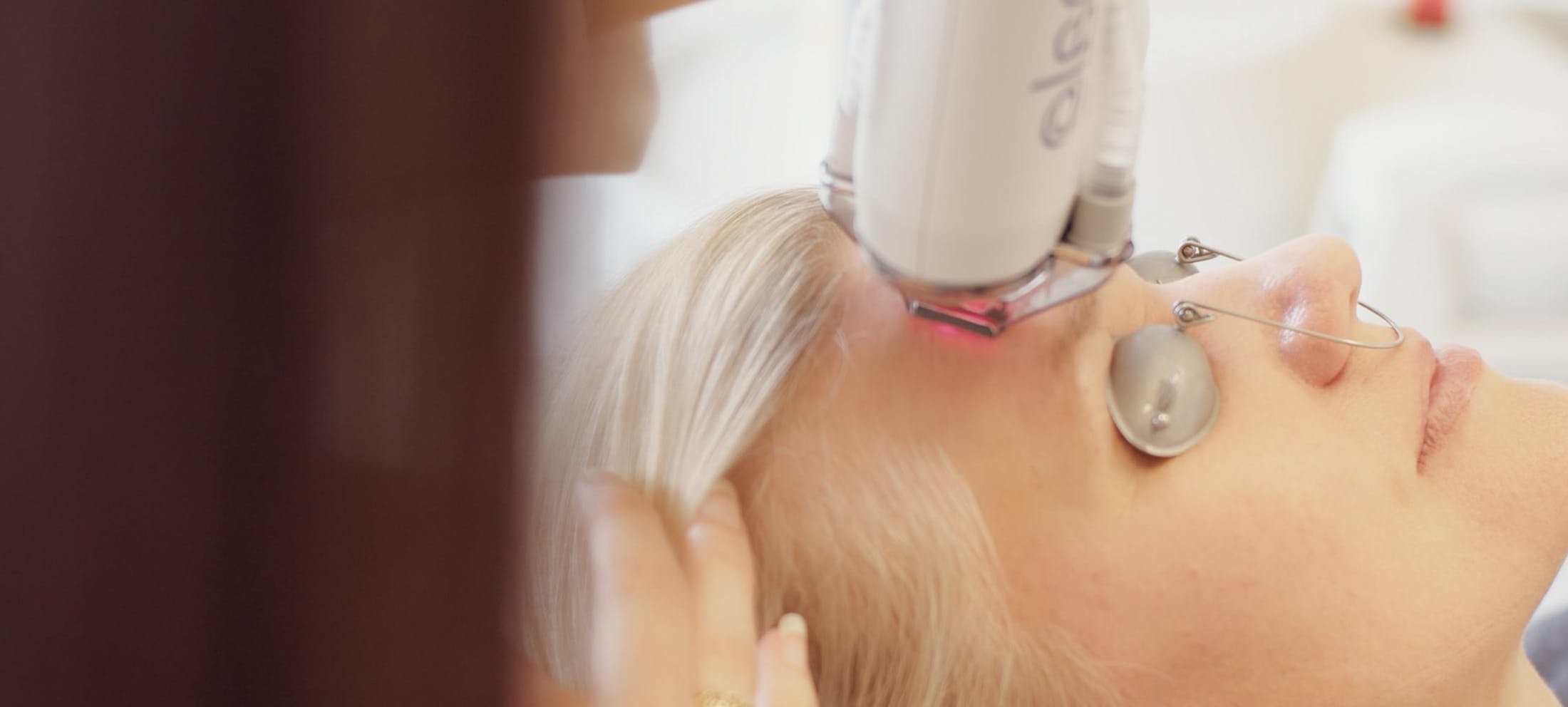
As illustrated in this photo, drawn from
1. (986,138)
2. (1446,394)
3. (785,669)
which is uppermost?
(986,138)

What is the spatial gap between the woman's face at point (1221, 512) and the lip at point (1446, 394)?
18mm

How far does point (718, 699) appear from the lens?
1.85 feet

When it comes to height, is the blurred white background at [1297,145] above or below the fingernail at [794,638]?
above

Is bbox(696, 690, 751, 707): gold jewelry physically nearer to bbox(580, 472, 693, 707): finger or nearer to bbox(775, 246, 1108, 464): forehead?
bbox(580, 472, 693, 707): finger

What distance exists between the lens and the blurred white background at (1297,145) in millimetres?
745

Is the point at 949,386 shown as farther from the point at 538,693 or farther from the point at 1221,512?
the point at 538,693

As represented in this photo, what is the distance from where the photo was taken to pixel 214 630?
0.32 m

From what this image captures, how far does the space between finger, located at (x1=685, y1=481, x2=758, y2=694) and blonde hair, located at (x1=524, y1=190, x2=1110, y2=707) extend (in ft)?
0.04

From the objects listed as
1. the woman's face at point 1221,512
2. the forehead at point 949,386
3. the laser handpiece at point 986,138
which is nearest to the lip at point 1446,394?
the woman's face at point 1221,512

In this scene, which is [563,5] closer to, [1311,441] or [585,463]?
[585,463]

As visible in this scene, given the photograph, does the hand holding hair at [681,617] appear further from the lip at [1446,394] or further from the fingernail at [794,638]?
the lip at [1446,394]

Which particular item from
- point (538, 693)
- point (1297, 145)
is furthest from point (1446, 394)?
point (1297, 145)

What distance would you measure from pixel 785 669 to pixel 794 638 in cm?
2

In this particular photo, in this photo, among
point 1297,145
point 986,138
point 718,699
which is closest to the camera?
point 986,138
